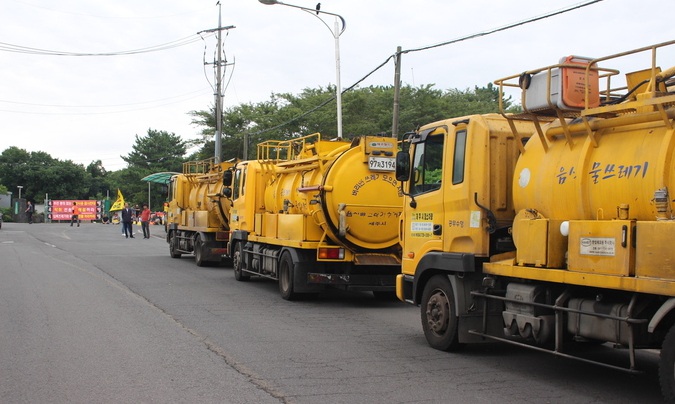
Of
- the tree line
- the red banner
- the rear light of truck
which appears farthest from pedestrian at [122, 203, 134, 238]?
the red banner

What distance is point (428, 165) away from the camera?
8711mm

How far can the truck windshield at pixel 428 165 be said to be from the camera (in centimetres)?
849

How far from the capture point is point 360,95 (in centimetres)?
4153

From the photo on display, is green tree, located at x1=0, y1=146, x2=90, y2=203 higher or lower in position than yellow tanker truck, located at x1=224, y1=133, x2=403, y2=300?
higher

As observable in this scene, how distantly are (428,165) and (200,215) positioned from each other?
13308 mm

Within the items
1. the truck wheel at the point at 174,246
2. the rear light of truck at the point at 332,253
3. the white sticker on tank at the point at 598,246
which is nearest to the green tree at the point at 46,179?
the truck wheel at the point at 174,246

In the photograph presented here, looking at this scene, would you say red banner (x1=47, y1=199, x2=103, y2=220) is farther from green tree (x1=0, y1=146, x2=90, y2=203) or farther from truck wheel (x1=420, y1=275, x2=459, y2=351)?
truck wheel (x1=420, y1=275, x2=459, y2=351)

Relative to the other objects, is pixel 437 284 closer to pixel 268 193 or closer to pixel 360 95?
pixel 268 193

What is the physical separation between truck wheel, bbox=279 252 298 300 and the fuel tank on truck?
40.9 inches

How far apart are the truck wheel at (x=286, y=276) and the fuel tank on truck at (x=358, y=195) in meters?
1.04

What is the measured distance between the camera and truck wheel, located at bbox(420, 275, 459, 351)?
316 inches

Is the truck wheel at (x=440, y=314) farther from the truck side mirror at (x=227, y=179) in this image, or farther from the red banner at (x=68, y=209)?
the red banner at (x=68, y=209)

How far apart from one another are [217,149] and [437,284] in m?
25.6

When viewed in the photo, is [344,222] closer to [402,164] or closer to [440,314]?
[402,164]
